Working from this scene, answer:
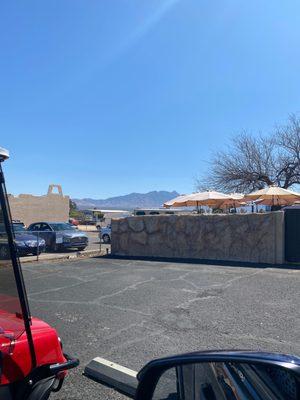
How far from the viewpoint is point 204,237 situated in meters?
16.8

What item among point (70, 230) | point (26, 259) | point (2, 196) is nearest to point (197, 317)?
point (2, 196)

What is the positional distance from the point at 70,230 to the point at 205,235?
365 inches

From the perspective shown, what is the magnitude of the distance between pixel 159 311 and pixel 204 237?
8831 millimetres

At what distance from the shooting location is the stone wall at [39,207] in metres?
45.0

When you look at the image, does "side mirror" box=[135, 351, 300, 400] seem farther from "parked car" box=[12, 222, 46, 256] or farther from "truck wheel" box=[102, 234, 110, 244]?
"truck wheel" box=[102, 234, 110, 244]

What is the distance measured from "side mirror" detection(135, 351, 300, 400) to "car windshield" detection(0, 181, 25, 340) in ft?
3.68

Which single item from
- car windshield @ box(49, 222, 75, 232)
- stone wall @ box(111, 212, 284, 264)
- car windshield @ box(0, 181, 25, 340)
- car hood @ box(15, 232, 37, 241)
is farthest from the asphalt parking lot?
car windshield @ box(49, 222, 75, 232)

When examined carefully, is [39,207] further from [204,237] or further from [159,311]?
[159,311]

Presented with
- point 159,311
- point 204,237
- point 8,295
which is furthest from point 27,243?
point 8,295

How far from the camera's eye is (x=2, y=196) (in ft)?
9.20

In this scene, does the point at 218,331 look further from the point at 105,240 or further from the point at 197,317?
the point at 105,240

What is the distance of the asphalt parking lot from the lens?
6.00m

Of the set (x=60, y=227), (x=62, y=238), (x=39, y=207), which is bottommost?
(x=62, y=238)

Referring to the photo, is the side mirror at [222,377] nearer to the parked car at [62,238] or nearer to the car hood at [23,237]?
the car hood at [23,237]
